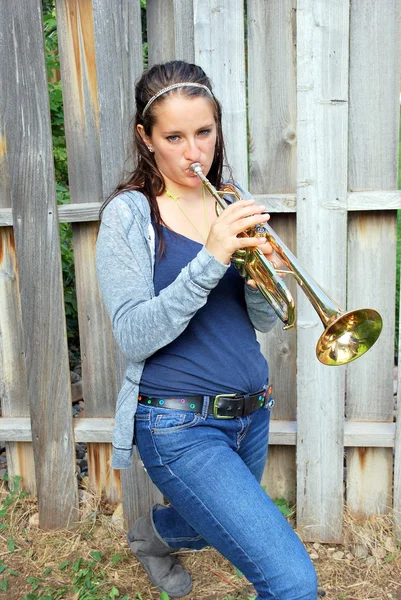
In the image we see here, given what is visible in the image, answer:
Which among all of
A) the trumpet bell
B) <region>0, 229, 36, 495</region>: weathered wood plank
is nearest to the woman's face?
the trumpet bell

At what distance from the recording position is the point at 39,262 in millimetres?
3314

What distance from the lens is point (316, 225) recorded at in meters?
3.10

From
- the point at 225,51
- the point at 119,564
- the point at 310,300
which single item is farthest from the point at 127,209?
the point at 119,564

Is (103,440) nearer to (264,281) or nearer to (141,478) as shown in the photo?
(141,478)

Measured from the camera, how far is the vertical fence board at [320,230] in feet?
9.75

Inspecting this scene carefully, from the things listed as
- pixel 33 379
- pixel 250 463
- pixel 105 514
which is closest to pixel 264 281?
pixel 250 463

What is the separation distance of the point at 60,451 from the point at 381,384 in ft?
5.41

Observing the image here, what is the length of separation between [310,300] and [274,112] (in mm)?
1360

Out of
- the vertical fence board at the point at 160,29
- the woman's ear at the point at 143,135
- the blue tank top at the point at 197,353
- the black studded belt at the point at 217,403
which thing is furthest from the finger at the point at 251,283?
the vertical fence board at the point at 160,29

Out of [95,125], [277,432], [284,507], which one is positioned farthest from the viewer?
[284,507]

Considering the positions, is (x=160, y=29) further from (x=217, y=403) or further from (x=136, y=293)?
(x=217, y=403)

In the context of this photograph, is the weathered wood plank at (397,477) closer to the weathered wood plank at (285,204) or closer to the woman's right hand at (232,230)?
the weathered wood plank at (285,204)

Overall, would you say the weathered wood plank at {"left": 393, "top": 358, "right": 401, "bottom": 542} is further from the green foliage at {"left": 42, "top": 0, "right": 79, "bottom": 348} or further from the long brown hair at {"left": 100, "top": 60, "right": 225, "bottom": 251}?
the green foliage at {"left": 42, "top": 0, "right": 79, "bottom": 348}

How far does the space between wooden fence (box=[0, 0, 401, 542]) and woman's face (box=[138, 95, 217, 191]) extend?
2.86ft
